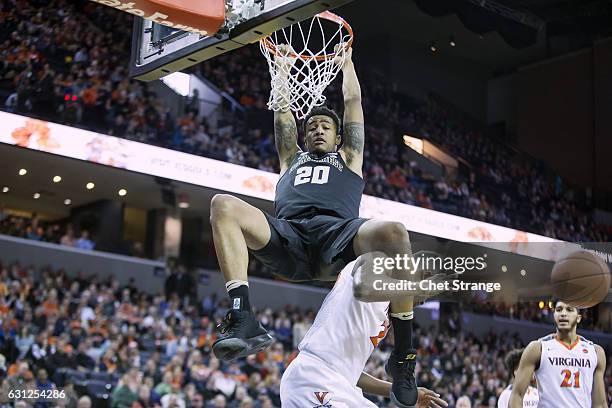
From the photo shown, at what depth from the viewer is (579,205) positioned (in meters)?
23.0

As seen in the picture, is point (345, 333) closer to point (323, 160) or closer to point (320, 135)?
point (323, 160)

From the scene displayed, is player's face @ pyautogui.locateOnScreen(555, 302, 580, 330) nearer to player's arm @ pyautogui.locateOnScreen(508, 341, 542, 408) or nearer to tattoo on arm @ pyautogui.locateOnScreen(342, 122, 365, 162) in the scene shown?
player's arm @ pyautogui.locateOnScreen(508, 341, 542, 408)

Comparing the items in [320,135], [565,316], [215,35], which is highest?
[215,35]

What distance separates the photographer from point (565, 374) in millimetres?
6473

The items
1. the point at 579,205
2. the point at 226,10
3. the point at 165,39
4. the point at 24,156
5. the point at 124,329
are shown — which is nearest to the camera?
the point at 226,10

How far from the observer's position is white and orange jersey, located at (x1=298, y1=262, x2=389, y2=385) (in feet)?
13.1

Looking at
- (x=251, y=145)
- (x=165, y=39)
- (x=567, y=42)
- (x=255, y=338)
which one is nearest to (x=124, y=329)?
(x=251, y=145)

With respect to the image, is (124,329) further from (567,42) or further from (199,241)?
(567,42)

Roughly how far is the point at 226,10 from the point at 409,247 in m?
1.85

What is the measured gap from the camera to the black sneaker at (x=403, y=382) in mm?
4391

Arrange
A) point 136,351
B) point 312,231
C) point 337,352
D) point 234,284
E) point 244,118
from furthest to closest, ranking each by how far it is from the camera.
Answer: point 244,118
point 136,351
point 312,231
point 234,284
point 337,352

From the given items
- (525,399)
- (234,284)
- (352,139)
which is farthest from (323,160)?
(525,399)

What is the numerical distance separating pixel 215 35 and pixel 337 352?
207 centimetres

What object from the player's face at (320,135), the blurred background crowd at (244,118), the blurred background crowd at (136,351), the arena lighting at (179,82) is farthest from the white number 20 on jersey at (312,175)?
the arena lighting at (179,82)
